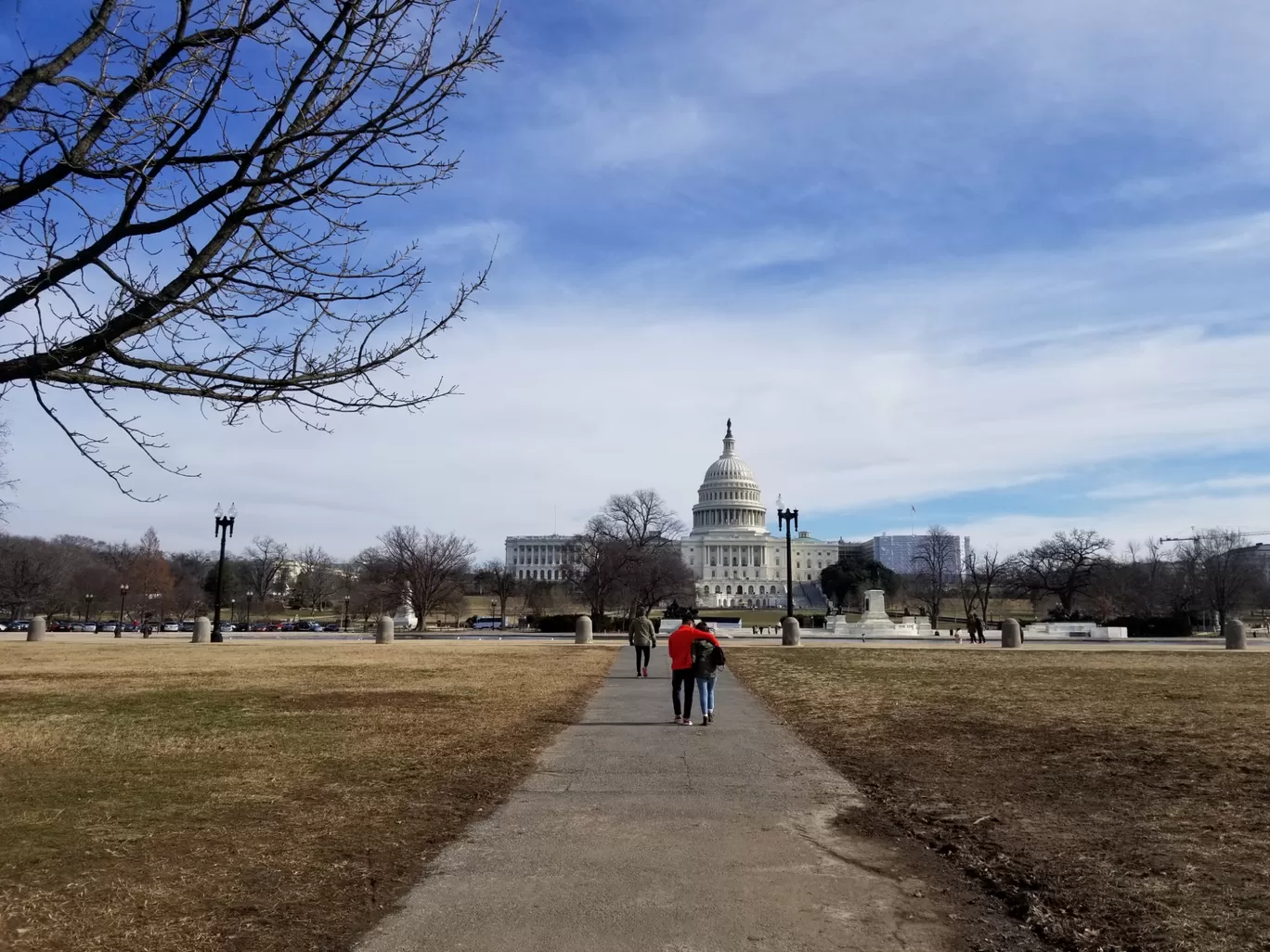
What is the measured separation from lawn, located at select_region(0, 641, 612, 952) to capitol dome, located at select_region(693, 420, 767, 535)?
145626 mm

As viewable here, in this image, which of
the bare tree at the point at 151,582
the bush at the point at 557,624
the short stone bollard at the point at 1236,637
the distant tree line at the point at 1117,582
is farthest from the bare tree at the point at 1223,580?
the bare tree at the point at 151,582

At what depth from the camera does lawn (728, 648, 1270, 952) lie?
504cm

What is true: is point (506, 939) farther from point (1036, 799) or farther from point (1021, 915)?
point (1036, 799)

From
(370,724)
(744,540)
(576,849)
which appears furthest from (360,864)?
(744,540)

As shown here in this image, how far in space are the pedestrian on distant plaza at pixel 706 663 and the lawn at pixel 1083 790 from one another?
1.31 meters

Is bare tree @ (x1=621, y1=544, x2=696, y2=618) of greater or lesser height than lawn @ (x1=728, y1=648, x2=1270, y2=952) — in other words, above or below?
above

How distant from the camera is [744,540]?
16150 cm

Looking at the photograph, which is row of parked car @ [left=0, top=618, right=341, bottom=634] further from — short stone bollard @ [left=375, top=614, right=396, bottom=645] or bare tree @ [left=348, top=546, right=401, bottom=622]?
short stone bollard @ [left=375, top=614, right=396, bottom=645]

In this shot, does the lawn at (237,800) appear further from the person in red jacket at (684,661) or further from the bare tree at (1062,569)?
the bare tree at (1062,569)

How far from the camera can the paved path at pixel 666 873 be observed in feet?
15.4

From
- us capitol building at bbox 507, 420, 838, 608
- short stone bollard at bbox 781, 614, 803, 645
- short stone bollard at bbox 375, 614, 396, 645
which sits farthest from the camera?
us capitol building at bbox 507, 420, 838, 608

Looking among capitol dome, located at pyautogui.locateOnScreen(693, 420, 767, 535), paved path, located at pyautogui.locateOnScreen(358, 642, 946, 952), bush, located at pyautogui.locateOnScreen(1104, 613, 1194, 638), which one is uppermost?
capitol dome, located at pyautogui.locateOnScreen(693, 420, 767, 535)

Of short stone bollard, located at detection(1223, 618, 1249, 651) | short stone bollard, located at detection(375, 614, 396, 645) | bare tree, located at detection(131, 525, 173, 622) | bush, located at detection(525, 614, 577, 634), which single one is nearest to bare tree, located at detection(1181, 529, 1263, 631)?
short stone bollard, located at detection(1223, 618, 1249, 651)

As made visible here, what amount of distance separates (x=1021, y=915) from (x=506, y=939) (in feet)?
8.90
